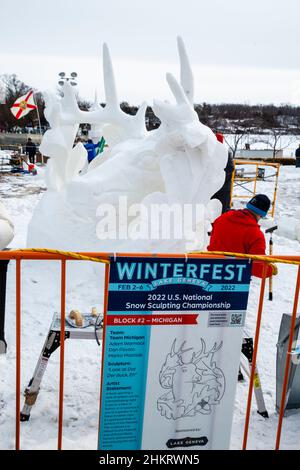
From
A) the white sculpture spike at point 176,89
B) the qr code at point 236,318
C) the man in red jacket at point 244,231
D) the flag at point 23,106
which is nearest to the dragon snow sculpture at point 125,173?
the white sculpture spike at point 176,89

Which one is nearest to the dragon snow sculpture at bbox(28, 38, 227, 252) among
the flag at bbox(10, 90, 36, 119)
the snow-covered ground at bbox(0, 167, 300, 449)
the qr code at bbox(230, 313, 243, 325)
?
the snow-covered ground at bbox(0, 167, 300, 449)

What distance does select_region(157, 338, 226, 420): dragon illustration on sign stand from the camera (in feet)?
7.66

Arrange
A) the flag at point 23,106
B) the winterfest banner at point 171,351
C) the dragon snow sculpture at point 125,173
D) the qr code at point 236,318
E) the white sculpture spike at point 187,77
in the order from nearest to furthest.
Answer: the winterfest banner at point 171,351, the qr code at point 236,318, the dragon snow sculpture at point 125,173, the white sculpture spike at point 187,77, the flag at point 23,106

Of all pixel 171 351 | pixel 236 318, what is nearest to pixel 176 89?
pixel 236 318

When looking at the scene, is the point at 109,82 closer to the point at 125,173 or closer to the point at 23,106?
the point at 125,173

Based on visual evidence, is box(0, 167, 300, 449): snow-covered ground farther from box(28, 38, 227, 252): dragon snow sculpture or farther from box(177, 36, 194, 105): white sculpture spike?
box(177, 36, 194, 105): white sculpture spike

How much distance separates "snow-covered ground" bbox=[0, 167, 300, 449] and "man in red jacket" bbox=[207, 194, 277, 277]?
4.01 feet

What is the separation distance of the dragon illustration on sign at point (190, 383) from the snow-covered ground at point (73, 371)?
0.90 metres

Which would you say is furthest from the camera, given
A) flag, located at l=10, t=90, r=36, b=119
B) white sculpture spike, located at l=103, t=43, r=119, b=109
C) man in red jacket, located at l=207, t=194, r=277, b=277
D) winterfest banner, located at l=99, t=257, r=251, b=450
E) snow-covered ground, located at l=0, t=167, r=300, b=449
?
flag, located at l=10, t=90, r=36, b=119

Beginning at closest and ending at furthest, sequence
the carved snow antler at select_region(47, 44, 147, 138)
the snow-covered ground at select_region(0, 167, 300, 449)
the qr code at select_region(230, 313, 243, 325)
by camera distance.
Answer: the qr code at select_region(230, 313, 243, 325), the snow-covered ground at select_region(0, 167, 300, 449), the carved snow antler at select_region(47, 44, 147, 138)

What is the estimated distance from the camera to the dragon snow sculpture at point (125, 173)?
5.37 meters

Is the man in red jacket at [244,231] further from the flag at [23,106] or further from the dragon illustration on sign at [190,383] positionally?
the flag at [23,106]

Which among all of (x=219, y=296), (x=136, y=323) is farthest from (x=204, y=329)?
(x=136, y=323)

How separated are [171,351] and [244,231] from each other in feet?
6.10
